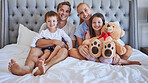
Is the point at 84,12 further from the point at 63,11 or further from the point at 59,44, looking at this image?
the point at 59,44

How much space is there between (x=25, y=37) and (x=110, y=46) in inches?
54.7

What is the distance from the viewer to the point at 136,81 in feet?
2.66

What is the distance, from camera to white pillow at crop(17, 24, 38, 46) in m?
2.00

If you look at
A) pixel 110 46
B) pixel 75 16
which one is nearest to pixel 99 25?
pixel 110 46

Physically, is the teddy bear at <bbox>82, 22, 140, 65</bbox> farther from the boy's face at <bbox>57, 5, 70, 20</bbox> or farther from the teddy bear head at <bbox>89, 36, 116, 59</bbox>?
the boy's face at <bbox>57, 5, 70, 20</bbox>

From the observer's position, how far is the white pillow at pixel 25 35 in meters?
2.00

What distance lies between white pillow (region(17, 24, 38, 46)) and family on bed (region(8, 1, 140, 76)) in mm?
480

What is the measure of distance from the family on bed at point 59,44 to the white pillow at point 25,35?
480 millimetres

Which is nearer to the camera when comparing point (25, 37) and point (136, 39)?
point (25, 37)

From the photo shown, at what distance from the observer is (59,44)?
1528 mm

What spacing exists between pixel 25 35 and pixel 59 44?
783mm

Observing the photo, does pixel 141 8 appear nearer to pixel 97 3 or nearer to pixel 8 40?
pixel 97 3

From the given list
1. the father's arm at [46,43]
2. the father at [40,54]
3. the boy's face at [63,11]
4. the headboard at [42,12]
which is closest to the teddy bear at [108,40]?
the father at [40,54]

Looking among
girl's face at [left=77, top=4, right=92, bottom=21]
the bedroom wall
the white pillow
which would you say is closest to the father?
girl's face at [left=77, top=4, right=92, bottom=21]
